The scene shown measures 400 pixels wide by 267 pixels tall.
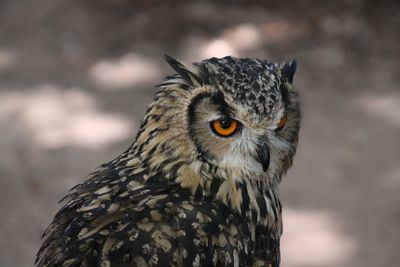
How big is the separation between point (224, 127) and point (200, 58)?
3.56 metres

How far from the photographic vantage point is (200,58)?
6504 mm

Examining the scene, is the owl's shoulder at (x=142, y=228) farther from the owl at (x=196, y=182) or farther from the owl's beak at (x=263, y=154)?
the owl's beak at (x=263, y=154)

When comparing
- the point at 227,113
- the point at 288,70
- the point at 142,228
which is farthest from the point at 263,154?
the point at 142,228

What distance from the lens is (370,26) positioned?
23.0 ft

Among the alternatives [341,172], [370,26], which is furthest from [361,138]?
[370,26]

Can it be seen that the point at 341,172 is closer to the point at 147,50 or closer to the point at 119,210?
the point at 147,50

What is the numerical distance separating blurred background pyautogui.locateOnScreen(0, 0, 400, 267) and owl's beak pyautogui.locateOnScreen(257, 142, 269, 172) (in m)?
2.05

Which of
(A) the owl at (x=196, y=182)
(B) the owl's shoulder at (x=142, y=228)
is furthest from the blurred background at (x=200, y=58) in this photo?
(B) the owl's shoulder at (x=142, y=228)

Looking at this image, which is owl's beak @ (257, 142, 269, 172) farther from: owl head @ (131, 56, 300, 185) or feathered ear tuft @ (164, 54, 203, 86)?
feathered ear tuft @ (164, 54, 203, 86)

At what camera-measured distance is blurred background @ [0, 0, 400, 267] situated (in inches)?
207

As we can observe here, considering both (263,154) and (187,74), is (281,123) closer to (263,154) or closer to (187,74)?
(263,154)

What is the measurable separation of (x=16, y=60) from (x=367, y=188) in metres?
3.16

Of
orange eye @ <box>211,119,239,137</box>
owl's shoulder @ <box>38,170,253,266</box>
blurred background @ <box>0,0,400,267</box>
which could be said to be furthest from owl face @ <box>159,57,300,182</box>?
blurred background @ <box>0,0,400,267</box>

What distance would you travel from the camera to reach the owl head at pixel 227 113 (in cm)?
294
